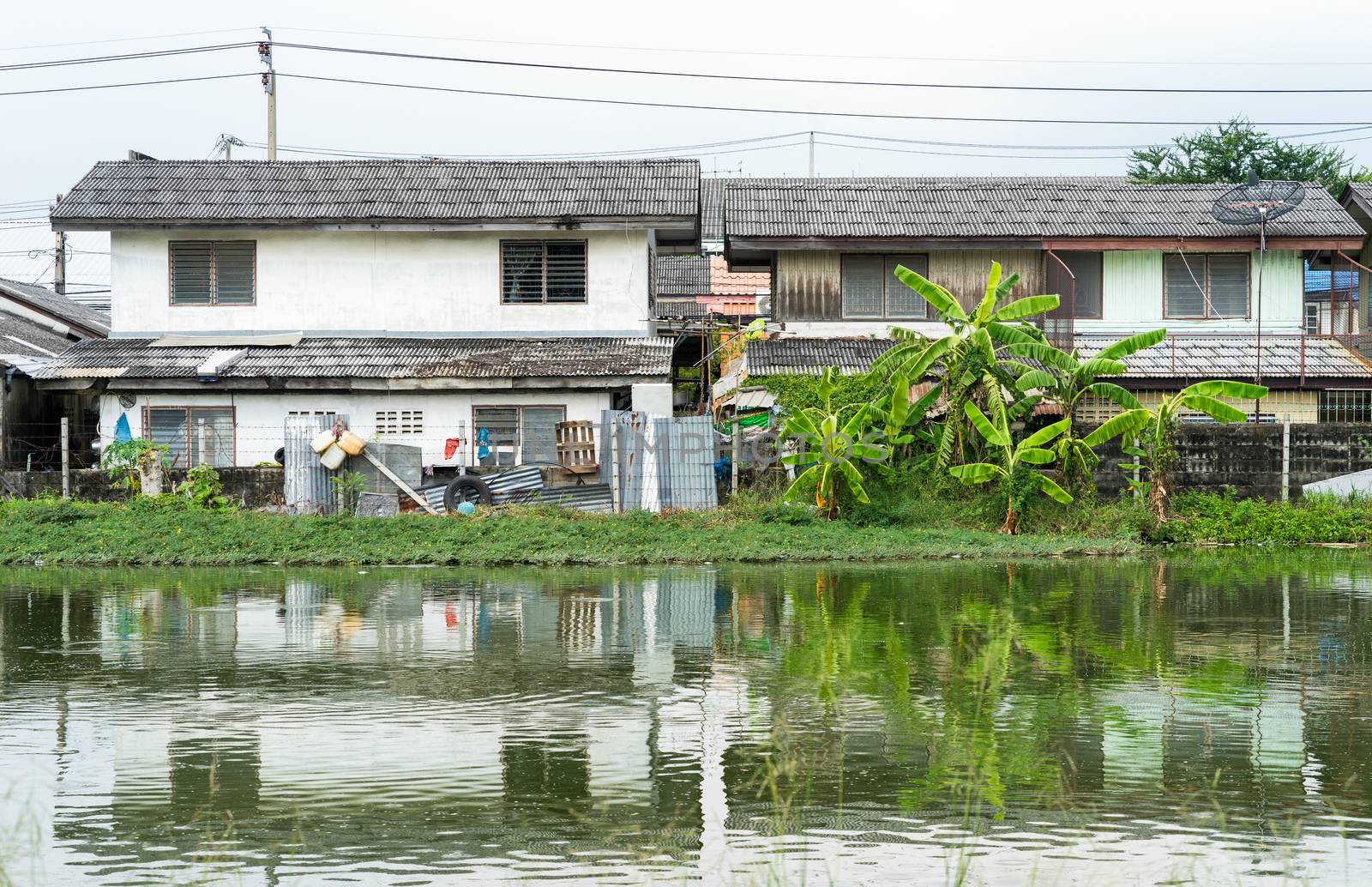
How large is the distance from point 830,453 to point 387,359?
861 cm

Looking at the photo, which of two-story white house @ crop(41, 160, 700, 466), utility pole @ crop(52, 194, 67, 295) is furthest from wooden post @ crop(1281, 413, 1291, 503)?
utility pole @ crop(52, 194, 67, 295)

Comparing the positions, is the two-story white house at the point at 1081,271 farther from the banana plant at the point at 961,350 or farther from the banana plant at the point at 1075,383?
the banana plant at the point at 1075,383

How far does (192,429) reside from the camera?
24.6 meters

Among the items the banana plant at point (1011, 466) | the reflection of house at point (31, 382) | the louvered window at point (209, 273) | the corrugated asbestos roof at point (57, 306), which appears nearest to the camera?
the banana plant at point (1011, 466)

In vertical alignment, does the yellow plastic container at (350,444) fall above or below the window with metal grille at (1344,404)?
below

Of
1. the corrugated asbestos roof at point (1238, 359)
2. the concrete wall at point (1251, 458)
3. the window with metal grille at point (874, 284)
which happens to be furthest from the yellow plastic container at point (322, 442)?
the corrugated asbestos roof at point (1238, 359)

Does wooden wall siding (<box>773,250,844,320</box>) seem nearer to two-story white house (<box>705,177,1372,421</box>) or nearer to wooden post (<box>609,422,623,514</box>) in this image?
two-story white house (<box>705,177,1372,421</box>)

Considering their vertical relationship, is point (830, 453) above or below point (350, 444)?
below

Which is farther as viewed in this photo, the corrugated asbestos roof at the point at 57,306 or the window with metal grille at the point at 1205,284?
the corrugated asbestos roof at the point at 57,306

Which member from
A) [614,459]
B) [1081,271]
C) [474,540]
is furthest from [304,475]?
[1081,271]

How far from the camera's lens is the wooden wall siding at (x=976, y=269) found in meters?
26.8

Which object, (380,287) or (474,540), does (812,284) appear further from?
(474,540)

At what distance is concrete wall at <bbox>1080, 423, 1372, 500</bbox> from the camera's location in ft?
71.7

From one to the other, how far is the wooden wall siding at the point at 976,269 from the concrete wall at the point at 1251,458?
587 centimetres
